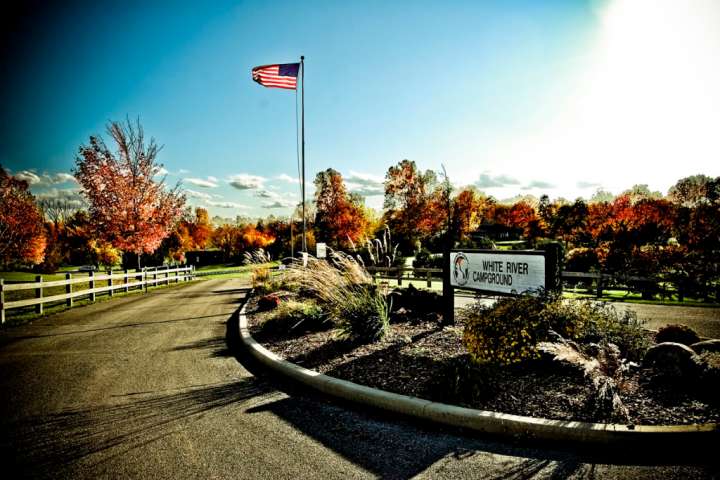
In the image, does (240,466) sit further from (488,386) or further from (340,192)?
(340,192)

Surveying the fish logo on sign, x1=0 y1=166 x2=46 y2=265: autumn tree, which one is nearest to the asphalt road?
the fish logo on sign

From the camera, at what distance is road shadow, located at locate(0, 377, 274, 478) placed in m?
3.22

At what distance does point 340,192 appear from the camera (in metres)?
43.0

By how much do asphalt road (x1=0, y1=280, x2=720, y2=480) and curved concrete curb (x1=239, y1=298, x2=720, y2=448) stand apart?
0.13m

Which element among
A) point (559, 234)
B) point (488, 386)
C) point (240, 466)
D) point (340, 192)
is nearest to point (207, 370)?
point (240, 466)

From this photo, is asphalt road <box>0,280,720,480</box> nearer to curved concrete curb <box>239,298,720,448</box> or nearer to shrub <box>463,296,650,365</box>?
curved concrete curb <box>239,298,720,448</box>

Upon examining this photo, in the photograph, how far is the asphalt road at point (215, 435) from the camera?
9.73ft

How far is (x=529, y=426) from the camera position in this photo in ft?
11.1

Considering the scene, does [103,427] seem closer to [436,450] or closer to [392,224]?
[436,450]

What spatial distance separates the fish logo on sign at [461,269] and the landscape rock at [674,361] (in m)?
3.08

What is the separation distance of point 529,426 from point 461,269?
400 cm

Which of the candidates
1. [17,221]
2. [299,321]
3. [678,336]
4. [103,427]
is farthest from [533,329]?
[17,221]

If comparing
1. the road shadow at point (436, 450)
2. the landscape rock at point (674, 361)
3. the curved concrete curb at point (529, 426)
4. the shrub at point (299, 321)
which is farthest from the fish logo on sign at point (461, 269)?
the road shadow at point (436, 450)

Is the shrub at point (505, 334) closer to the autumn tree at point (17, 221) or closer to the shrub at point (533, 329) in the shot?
the shrub at point (533, 329)
